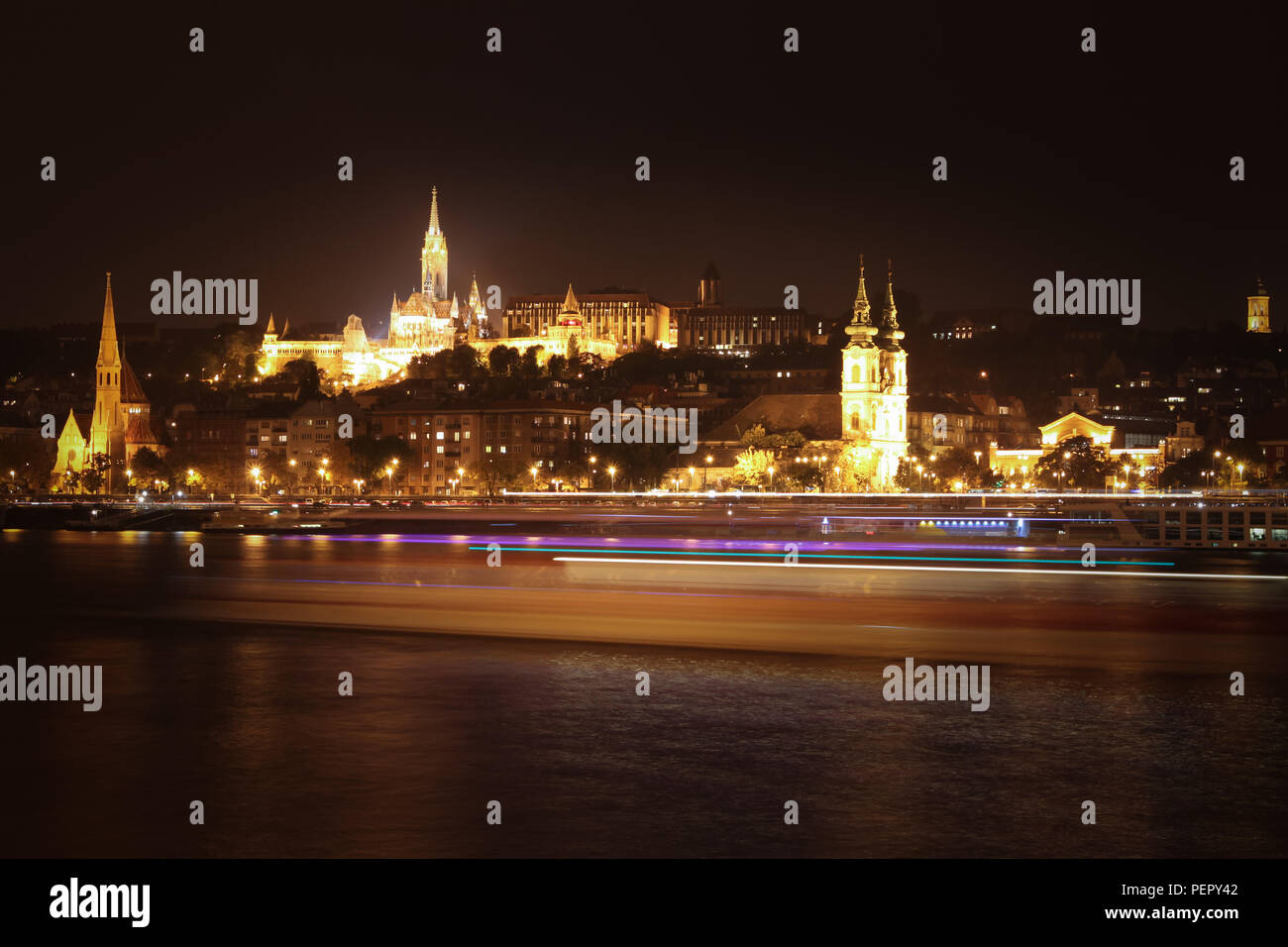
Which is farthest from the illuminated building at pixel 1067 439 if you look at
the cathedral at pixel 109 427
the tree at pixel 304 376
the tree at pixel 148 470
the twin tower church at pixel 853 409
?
the cathedral at pixel 109 427

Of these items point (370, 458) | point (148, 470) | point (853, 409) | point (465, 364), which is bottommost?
point (148, 470)

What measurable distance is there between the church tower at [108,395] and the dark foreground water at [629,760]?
426 ft

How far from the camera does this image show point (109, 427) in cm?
14412

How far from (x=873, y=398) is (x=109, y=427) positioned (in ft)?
260

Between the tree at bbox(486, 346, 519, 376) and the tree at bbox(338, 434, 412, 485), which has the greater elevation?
the tree at bbox(486, 346, 519, 376)

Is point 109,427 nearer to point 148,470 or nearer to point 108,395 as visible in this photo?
point 108,395

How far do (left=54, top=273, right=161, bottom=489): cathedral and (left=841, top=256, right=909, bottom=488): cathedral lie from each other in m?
72.3

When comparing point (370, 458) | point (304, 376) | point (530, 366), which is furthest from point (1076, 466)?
point (304, 376)

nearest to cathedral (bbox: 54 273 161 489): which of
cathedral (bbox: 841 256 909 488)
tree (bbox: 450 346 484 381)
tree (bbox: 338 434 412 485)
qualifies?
tree (bbox: 338 434 412 485)

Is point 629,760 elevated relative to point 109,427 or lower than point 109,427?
lower

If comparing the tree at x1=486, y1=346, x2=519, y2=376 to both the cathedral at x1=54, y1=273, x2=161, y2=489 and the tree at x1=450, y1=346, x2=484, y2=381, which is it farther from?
the cathedral at x1=54, y1=273, x2=161, y2=489

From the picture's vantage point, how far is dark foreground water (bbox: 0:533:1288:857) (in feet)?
38.1

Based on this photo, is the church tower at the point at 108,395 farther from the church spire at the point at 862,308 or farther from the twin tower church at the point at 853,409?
the church spire at the point at 862,308

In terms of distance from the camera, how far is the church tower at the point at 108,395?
143 meters
